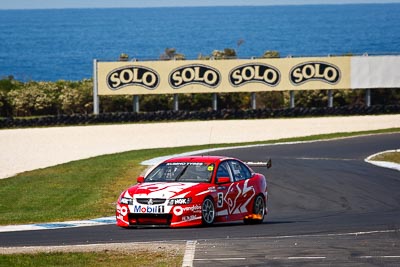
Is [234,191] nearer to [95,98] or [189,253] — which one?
[189,253]

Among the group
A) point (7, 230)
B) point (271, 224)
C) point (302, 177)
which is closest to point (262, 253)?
point (271, 224)

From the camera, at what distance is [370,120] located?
182 ft

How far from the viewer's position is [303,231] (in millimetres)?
18594

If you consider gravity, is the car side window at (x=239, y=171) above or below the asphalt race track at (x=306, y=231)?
above

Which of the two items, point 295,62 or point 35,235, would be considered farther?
point 295,62

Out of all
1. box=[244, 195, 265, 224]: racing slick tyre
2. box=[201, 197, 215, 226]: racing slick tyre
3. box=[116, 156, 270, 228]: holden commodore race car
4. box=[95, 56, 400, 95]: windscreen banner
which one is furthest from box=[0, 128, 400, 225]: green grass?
box=[95, 56, 400, 95]: windscreen banner

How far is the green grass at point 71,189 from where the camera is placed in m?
23.7

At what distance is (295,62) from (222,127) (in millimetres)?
7239

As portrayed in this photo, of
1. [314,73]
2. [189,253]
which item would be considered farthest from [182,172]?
[314,73]

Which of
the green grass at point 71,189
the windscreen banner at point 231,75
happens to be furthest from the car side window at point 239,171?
the windscreen banner at point 231,75

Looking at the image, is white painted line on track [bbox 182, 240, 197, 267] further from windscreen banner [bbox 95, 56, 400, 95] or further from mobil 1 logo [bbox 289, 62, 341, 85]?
mobil 1 logo [bbox 289, 62, 341, 85]

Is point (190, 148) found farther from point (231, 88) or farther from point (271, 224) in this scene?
point (271, 224)

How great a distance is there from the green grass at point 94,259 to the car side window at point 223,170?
4.40 m

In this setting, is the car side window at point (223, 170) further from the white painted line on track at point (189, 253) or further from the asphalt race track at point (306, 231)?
the white painted line on track at point (189, 253)
